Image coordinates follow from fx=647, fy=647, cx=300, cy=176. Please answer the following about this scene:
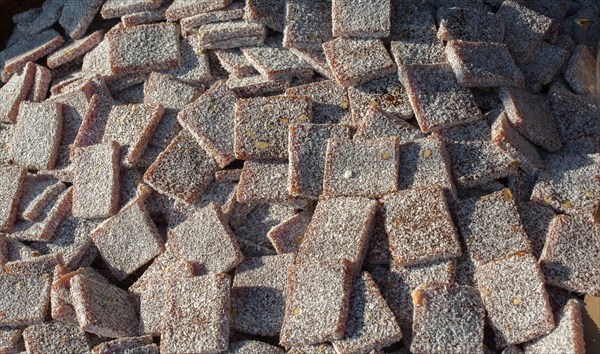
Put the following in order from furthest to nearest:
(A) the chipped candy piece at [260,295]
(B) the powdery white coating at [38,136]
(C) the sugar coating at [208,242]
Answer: (B) the powdery white coating at [38,136] < (C) the sugar coating at [208,242] < (A) the chipped candy piece at [260,295]

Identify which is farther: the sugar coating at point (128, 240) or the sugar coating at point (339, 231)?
the sugar coating at point (128, 240)

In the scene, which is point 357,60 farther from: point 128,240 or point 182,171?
point 128,240

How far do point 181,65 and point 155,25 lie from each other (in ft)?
0.74

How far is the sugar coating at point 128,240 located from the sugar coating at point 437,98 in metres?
1.07

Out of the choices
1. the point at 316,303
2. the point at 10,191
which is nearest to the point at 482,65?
the point at 316,303

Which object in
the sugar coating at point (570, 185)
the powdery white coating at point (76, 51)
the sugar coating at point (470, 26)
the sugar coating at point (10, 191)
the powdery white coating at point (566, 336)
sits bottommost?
the powdery white coating at point (566, 336)

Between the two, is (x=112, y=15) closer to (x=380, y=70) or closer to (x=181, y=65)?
(x=181, y=65)

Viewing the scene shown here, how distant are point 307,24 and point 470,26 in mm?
629

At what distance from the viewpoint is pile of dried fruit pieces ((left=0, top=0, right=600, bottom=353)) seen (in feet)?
6.64

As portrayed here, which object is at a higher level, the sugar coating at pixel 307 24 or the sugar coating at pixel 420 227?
the sugar coating at pixel 307 24

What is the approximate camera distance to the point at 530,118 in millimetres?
2281

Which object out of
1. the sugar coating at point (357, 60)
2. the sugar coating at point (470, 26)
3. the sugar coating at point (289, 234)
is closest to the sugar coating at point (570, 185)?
the sugar coating at point (470, 26)

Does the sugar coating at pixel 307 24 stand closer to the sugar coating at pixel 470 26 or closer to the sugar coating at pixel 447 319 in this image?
the sugar coating at pixel 470 26

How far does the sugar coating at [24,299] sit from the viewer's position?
2.35 metres
